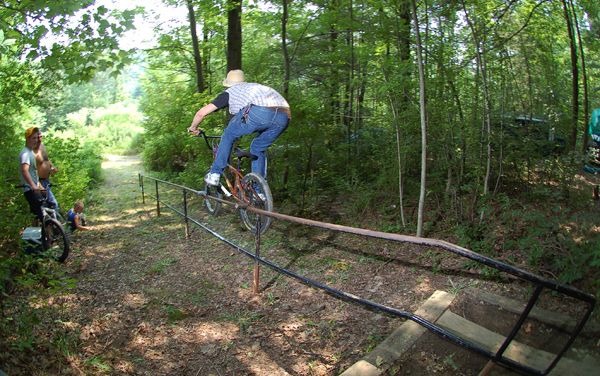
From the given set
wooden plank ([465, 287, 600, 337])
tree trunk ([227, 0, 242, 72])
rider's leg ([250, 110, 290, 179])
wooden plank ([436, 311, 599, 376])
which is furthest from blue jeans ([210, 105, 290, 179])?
wooden plank ([465, 287, 600, 337])

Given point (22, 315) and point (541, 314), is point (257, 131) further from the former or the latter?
point (541, 314)

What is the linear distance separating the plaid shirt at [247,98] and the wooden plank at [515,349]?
9.08 feet

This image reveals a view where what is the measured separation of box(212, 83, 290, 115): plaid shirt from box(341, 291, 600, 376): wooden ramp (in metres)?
2.55

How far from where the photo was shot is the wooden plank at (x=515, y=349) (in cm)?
255

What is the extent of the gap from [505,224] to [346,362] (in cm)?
300

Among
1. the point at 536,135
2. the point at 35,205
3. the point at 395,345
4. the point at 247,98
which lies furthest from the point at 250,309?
the point at 536,135

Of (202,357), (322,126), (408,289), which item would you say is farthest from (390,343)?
(322,126)

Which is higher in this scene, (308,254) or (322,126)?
(322,126)

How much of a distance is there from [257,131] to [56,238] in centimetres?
394

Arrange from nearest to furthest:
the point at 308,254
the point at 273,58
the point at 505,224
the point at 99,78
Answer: the point at 505,224 < the point at 308,254 < the point at 273,58 < the point at 99,78

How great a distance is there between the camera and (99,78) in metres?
51.2

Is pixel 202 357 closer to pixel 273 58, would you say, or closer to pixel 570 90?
pixel 570 90

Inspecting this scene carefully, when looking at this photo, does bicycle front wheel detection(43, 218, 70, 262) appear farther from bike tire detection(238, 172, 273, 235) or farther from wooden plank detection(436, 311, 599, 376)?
wooden plank detection(436, 311, 599, 376)

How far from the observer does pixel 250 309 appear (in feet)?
12.9
